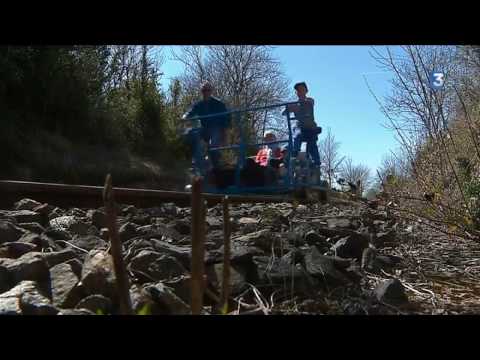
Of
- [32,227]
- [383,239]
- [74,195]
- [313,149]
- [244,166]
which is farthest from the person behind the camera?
[313,149]

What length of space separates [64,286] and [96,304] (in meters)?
0.31

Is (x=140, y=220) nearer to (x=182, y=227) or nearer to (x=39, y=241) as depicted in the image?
(x=182, y=227)

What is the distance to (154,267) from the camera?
91.7 inches

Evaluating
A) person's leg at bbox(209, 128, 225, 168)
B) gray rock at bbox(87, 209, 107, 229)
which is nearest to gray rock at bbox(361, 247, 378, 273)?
gray rock at bbox(87, 209, 107, 229)

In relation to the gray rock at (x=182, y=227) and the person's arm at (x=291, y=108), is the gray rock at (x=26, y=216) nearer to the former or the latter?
the gray rock at (x=182, y=227)

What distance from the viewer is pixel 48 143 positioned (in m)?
15.3

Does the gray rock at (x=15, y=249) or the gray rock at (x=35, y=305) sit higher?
the gray rock at (x=15, y=249)

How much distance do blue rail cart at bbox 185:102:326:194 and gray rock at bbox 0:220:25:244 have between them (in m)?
4.93

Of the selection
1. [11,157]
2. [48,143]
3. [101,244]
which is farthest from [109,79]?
[101,244]

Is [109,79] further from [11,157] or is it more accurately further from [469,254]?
[469,254]

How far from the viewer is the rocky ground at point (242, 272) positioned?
6.17 ft

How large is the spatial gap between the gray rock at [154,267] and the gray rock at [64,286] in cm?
29

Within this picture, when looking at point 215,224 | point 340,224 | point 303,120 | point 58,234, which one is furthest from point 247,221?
point 303,120

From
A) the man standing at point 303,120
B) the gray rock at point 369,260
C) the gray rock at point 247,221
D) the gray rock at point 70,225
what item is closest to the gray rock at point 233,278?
the gray rock at point 369,260
